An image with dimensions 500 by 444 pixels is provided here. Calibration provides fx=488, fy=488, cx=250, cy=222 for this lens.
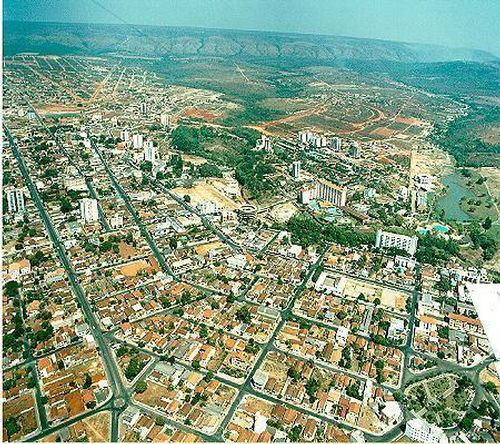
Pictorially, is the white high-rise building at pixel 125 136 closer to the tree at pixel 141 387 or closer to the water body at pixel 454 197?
the water body at pixel 454 197

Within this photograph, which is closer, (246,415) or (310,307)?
(246,415)

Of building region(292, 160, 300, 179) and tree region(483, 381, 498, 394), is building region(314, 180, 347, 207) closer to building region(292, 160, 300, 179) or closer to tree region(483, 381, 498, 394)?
building region(292, 160, 300, 179)

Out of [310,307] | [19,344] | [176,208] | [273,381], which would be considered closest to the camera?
[273,381]

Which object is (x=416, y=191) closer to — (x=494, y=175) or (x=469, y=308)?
(x=494, y=175)

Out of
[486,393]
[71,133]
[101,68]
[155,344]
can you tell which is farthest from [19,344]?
[101,68]

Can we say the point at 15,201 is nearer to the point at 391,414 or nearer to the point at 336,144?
the point at 391,414

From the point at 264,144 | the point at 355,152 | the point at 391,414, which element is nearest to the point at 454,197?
the point at 355,152
